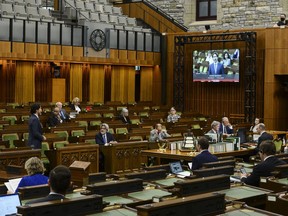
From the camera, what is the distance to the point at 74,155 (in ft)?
38.4

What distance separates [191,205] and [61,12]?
19.0 metres

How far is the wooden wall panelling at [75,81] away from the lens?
71.3 ft

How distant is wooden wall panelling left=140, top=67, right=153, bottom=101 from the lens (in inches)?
963

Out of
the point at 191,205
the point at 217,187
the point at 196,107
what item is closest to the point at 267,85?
the point at 196,107

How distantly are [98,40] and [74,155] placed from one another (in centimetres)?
1071

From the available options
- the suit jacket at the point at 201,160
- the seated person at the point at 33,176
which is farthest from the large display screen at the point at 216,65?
the seated person at the point at 33,176

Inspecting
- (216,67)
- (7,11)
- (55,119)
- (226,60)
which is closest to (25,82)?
(7,11)

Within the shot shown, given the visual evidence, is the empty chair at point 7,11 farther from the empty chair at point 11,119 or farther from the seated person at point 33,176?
the seated person at point 33,176

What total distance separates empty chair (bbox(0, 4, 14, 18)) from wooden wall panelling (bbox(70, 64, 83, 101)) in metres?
3.17

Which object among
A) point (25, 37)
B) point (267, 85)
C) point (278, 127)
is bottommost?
point (278, 127)

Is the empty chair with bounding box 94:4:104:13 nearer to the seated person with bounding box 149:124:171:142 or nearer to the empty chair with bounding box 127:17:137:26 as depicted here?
the empty chair with bounding box 127:17:137:26

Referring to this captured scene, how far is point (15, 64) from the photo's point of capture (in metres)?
19.9

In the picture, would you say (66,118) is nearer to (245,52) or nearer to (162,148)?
(162,148)

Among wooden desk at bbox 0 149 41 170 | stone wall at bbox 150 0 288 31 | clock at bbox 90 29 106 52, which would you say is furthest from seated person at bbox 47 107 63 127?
stone wall at bbox 150 0 288 31
